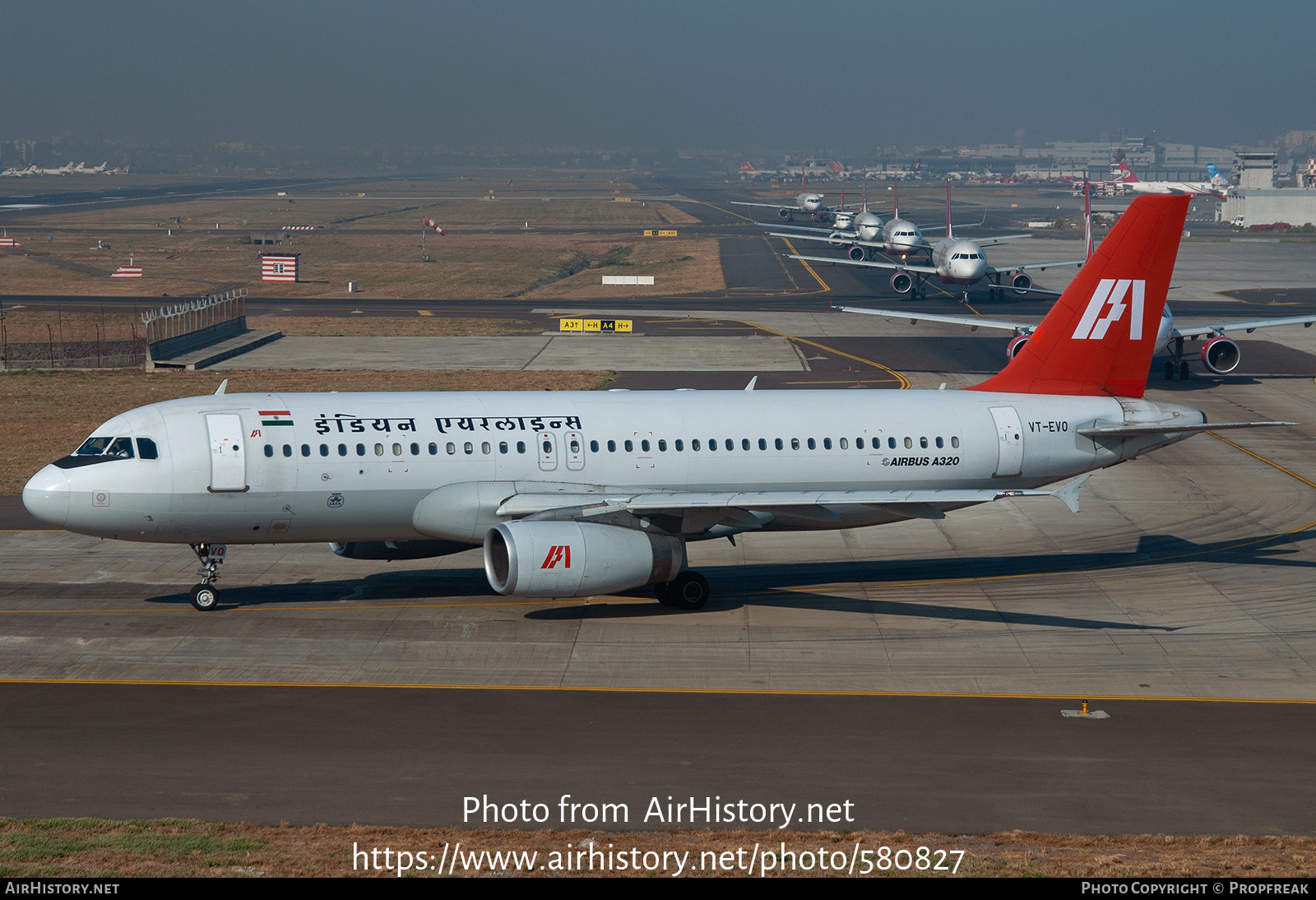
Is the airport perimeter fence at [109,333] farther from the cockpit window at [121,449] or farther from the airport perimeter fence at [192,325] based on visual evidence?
the cockpit window at [121,449]

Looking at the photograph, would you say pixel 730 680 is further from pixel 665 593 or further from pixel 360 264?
pixel 360 264

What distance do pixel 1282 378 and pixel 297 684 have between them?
200ft

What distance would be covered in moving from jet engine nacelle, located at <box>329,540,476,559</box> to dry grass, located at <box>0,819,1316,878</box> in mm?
14089

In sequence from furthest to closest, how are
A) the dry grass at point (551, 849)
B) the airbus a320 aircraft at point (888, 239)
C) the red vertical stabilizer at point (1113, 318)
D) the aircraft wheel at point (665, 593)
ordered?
the airbus a320 aircraft at point (888, 239) < the red vertical stabilizer at point (1113, 318) < the aircraft wheel at point (665, 593) < the dry grass at point (551, 849)

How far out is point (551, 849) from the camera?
57.2 ft

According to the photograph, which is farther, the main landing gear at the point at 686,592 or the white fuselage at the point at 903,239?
the white fuselage at the point at 903,239

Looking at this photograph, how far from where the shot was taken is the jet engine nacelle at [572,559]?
1110 inches

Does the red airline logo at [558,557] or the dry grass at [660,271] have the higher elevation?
the dry grass at [660,271]

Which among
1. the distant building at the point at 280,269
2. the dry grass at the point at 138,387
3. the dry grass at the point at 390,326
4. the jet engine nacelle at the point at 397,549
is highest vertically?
the distant building at the point at 280,269

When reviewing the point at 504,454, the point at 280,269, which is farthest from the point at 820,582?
the point at 280,269

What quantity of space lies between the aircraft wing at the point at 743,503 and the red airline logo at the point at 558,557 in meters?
1.63

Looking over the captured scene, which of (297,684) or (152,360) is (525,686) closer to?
(297,684)

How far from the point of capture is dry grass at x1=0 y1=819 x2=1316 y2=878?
53.5 ft

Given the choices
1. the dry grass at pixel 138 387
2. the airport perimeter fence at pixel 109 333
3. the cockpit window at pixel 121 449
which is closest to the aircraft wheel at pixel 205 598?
the cockpit window at pixel 121 449
